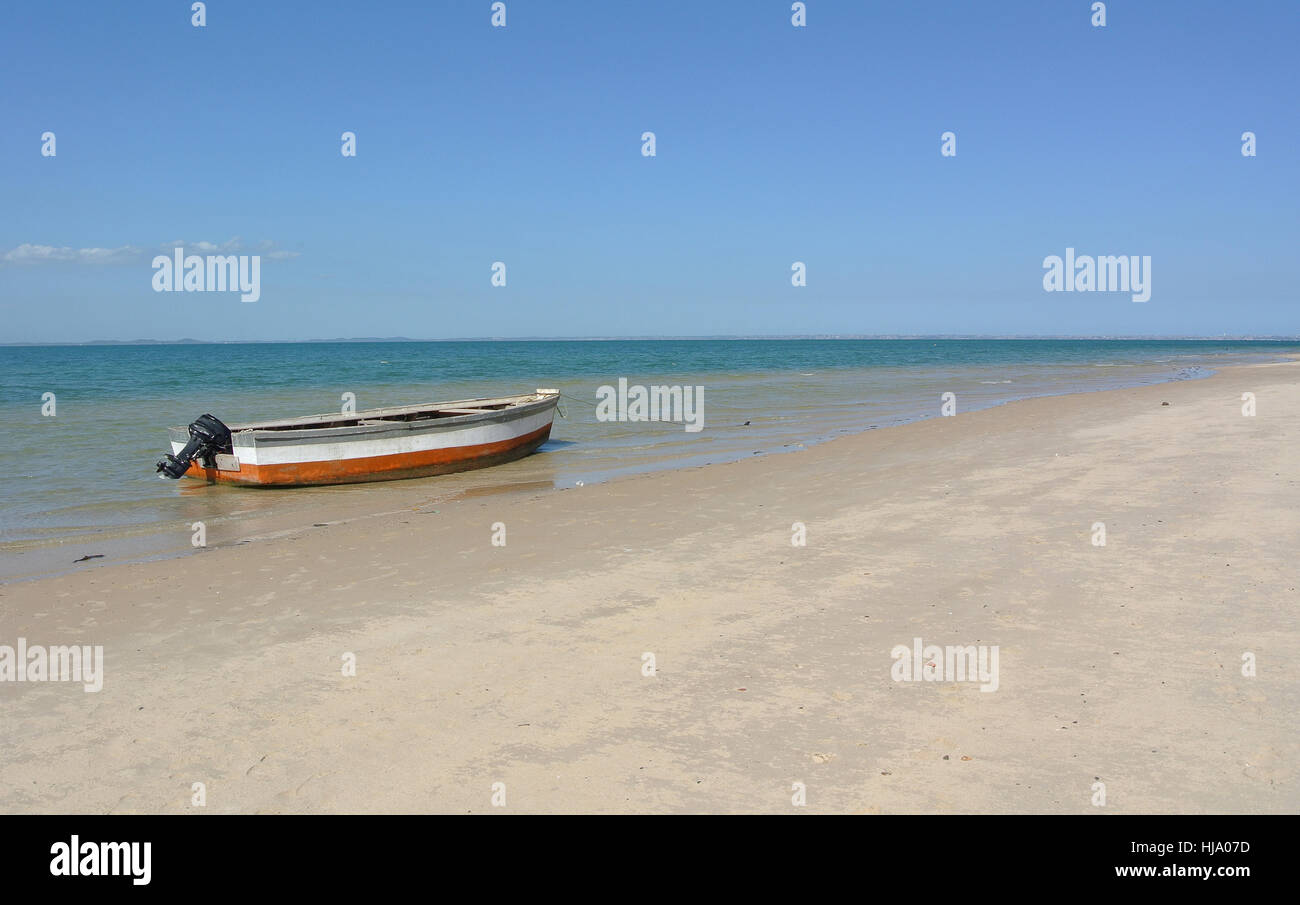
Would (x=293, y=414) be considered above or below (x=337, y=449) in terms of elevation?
above

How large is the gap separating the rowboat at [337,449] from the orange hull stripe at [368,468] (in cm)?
1

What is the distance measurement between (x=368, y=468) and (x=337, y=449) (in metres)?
0.60

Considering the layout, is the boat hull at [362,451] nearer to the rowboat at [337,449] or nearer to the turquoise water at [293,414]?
the rowboat at [337,449]

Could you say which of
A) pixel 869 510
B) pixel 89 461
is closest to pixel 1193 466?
pixel 869 510

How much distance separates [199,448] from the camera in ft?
45.8

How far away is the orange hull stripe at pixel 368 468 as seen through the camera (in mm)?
14023

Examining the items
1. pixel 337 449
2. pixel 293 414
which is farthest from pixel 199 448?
pixel 293 414

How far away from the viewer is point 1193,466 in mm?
11164

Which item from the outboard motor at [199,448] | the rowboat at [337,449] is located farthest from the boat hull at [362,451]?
the outboard motor at [199,448]

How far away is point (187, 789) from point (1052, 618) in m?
5.01

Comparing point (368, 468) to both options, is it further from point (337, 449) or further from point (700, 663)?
point (700, 663)

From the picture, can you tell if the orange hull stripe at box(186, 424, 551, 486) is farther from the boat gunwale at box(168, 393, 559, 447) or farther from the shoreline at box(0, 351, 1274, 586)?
the boat gunwale at box(168, 393, 559, 447)

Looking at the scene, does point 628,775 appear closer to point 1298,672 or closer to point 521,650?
point 521,650
